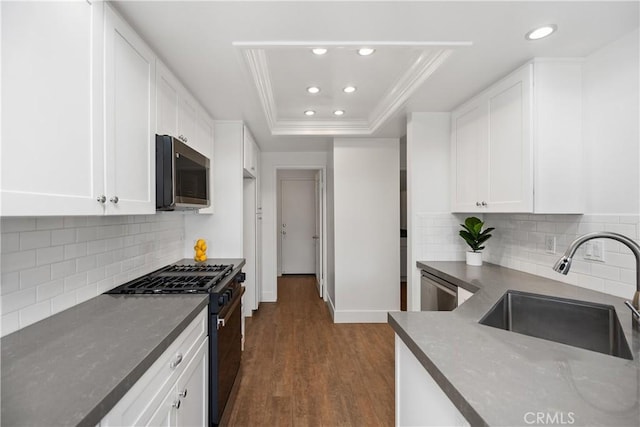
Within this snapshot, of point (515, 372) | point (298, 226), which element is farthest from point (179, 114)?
point (298, 226)

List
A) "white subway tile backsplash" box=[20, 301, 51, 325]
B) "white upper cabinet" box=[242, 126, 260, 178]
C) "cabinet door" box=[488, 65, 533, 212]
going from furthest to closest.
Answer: "white upper cabinet" box=[242, 126, 260, 178]
"cabinet door" box=[488, 65, 533, 212]
"white subway tile backsplash" box=[20, 301, 51, 325]

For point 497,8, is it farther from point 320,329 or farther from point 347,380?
point 320,329

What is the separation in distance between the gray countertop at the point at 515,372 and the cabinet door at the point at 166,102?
1.66 metres

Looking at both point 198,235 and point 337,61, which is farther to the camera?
point 198,235

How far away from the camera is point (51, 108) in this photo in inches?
37.3

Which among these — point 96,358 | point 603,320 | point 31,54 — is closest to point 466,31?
point 603,320

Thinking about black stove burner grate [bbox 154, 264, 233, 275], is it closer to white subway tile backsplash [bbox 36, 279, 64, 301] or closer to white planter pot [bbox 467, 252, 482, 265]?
white subway tile backsplash [bbox 36, 279, 64, 301]

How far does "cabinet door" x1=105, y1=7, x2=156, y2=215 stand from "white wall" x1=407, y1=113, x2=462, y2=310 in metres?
2.10

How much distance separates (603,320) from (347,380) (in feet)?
5.70

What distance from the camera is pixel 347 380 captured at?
95.2 inches

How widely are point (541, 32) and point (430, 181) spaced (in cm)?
138

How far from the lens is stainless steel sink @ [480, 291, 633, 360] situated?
1.36m

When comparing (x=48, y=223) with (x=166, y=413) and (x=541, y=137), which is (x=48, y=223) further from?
(x=541, y=137)

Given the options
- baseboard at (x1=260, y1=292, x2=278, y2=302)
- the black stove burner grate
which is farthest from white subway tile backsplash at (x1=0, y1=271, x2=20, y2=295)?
baseboard at (x1=260, y1=292, x2=278, y2=302)
